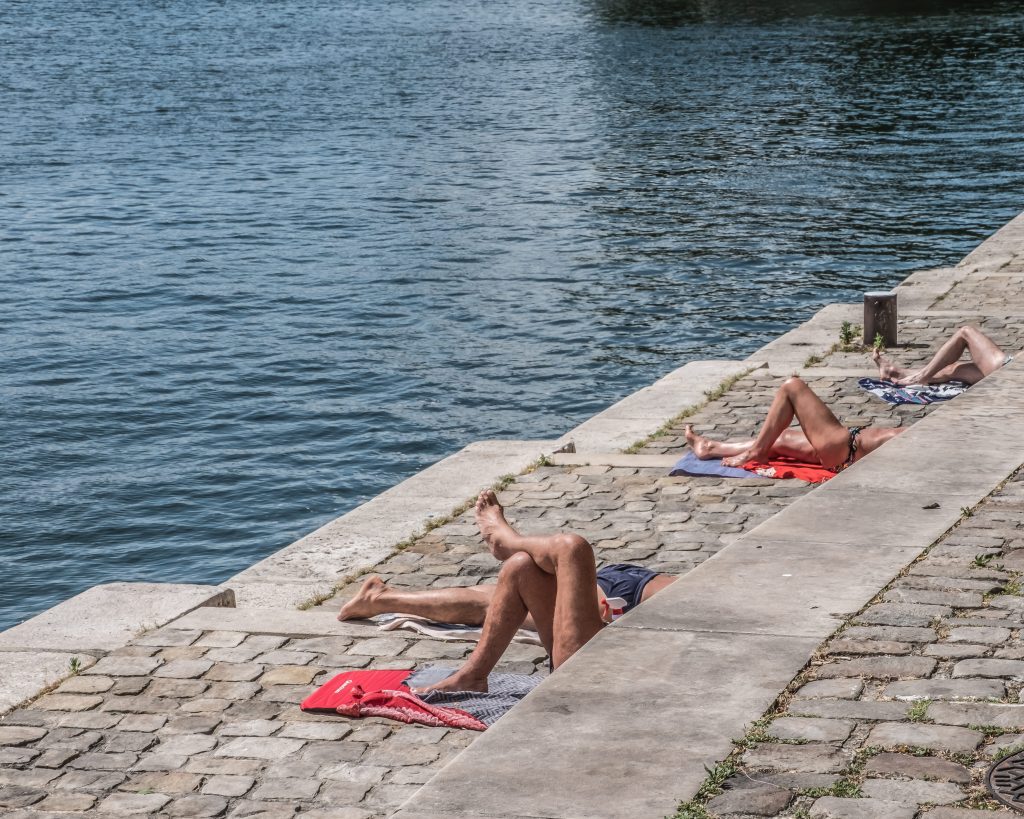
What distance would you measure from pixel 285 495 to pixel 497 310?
26.4ft

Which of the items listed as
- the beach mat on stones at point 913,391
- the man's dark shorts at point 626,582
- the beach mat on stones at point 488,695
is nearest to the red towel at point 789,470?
the beach mat on stones at point 913,391

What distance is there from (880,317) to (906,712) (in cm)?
1024

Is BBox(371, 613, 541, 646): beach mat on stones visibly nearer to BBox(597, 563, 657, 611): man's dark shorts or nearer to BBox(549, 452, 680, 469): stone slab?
BBox(597, 563, 657, 611): man's dark shorts

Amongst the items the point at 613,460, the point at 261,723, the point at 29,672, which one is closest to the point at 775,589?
the point at 261,723

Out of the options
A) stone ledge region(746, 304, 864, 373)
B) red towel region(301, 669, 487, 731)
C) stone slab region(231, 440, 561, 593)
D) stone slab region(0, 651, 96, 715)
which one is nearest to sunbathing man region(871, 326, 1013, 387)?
stone ledge region(746, 304, 864, 373)

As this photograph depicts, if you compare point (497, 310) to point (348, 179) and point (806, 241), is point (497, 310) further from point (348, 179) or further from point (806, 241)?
point (348, 179)

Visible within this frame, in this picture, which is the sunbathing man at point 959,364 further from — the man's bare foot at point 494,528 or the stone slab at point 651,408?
the man's bare foot at point 494,528

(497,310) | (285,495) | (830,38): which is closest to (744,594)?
(285,495)

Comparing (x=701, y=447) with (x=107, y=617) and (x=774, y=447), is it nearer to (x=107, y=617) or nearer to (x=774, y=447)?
(x=774, y=447)

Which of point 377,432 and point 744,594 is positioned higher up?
point 744,594

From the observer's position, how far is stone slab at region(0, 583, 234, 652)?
25.7ft

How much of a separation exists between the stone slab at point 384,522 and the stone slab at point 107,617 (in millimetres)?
461

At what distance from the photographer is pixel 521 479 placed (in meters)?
10.9

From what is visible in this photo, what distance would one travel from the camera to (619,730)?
17.7 feet
